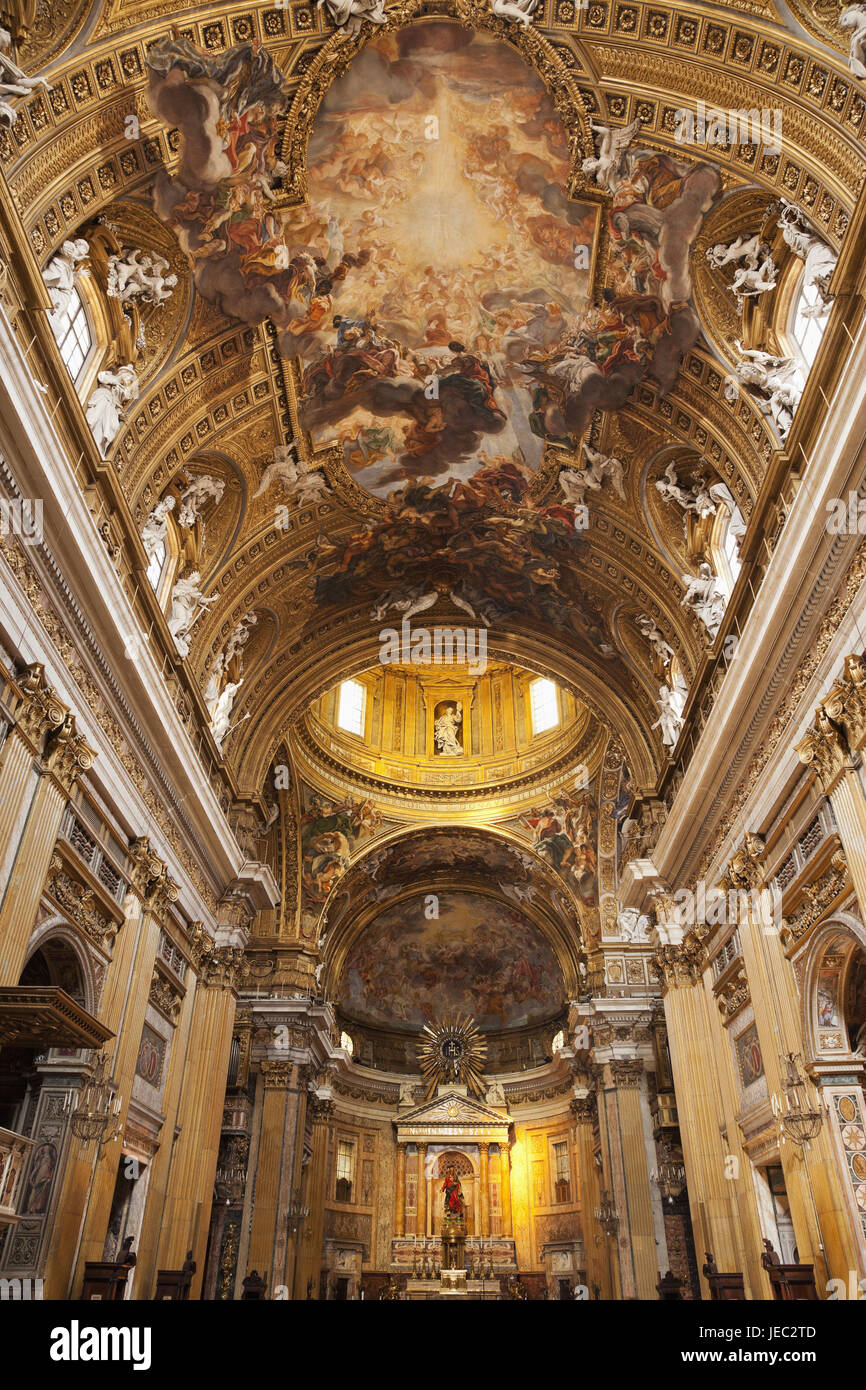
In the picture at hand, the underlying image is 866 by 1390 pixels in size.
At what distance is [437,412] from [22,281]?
7779 mm

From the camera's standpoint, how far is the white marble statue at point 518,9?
1114 cm

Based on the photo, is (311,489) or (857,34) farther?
(311,489)

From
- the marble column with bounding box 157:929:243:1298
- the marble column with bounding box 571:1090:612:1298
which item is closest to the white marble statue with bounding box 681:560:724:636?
the marble column with bounding box 157:929:243:1298

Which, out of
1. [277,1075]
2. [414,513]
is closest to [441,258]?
[414,513]

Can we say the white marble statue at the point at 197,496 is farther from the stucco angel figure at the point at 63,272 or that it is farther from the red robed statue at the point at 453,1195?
the red robed statue at the point at 453,1195

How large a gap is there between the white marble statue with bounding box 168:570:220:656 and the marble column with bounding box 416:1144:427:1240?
76.6 ft

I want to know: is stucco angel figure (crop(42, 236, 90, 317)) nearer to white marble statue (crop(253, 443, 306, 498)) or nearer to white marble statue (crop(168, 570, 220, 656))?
white marble statue (crop(168, 570, 220, 656))

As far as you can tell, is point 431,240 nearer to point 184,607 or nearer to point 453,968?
point 184,607

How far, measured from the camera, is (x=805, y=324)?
11.5m

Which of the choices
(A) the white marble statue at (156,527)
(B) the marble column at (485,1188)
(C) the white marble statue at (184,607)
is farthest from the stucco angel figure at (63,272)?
(B) the marble column at (485,1188)

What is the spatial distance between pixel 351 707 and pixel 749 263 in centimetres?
2029

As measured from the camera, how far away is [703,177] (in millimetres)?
11625
